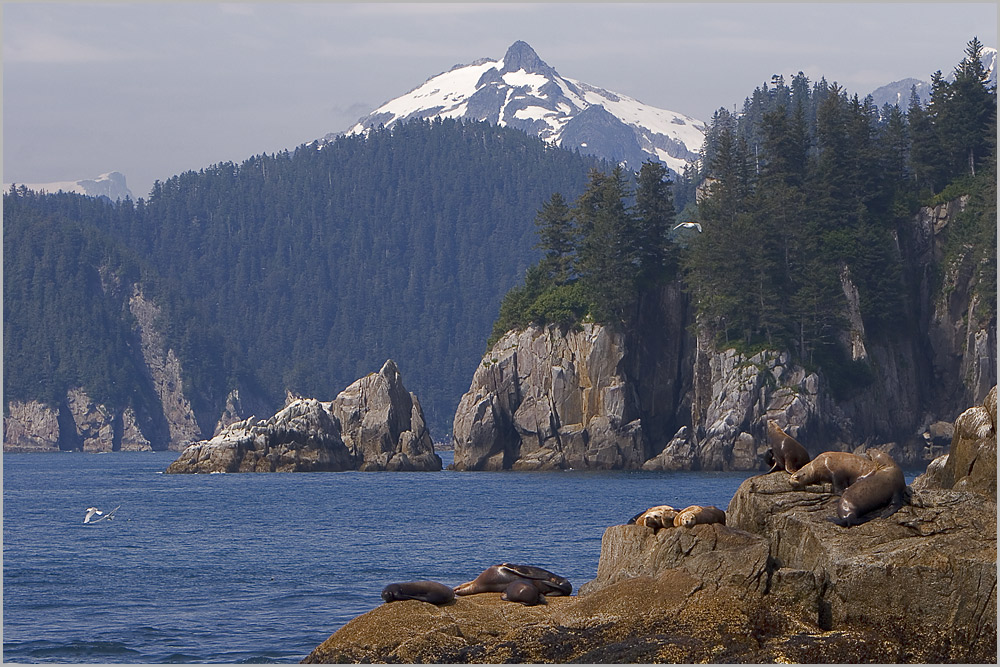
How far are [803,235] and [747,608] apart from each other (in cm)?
10035

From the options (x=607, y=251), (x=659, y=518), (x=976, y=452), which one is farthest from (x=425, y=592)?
(x=607, y=251)

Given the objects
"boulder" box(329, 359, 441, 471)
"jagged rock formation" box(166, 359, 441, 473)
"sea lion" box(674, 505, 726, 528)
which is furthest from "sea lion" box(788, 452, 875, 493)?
"boulder" box(329, 359, 441, 471)

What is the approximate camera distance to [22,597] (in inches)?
1540

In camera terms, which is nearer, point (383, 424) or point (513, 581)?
point (513, 581)

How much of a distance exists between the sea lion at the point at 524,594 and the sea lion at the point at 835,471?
15.9 feet

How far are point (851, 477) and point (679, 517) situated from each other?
9.42 ft

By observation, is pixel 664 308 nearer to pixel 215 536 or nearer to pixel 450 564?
pixel 215 536

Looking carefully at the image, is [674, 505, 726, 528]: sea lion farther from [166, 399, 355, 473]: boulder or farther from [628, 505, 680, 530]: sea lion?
[166, 399, 355, 473]: boulder

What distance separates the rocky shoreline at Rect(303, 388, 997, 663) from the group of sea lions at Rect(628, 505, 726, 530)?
0.86 meters

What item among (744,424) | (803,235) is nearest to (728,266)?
(803,235)

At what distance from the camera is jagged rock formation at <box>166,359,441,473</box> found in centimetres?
11381

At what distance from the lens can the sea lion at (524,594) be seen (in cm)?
2089

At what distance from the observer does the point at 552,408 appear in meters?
113

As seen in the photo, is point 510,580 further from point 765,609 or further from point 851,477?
point 851,477
